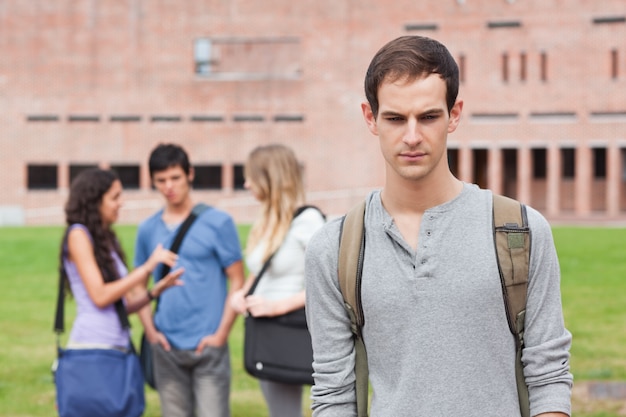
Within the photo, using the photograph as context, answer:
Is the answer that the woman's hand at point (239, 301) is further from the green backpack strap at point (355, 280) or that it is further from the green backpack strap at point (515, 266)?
the green backpack strap at point (515, 266)

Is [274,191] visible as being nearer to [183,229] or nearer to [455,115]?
[183,229]

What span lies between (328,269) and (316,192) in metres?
41.5

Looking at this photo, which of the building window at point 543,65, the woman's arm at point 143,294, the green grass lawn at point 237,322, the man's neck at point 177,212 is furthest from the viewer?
the building window at point 543,65

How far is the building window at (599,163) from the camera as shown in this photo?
144 feet

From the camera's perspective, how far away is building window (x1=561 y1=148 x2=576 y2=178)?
44062 millimetres

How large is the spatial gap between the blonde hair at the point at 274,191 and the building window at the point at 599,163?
40383 millimetres

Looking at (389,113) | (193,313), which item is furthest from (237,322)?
(389,113)

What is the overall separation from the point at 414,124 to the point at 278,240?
8.92ft

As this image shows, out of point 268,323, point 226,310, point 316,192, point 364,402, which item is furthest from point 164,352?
point 316,192

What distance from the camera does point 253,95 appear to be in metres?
44.2

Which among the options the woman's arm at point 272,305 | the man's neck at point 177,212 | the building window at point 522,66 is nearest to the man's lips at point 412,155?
the woman's arm at point 272,305

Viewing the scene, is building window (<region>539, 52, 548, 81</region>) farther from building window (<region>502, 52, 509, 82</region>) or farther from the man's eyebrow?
the man's eyebrow

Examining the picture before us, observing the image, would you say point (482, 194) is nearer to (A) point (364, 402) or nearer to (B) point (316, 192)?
(A) point (364, 402)

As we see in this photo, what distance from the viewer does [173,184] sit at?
5.50m
